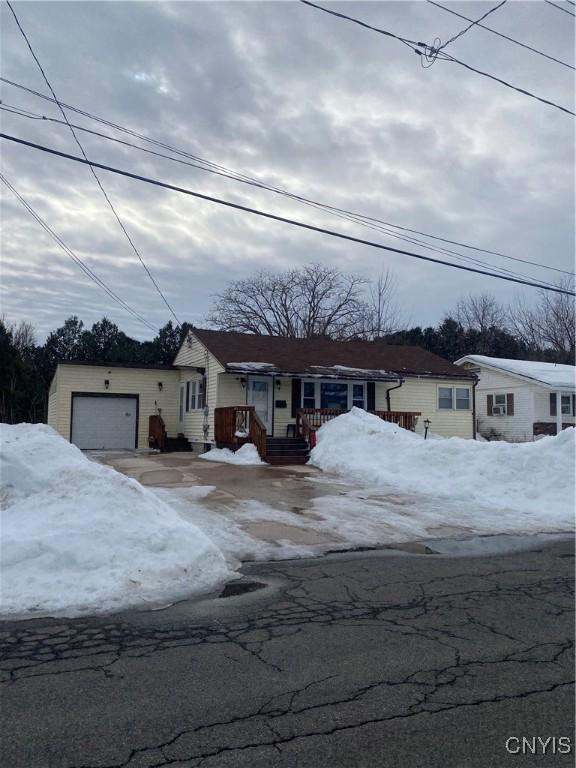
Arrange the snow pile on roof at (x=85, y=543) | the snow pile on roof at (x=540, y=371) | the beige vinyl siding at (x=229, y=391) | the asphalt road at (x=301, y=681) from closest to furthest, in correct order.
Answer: the asphalt road at (x=301, y=681), the snow pile on roof at (x=85, y=543), the beige vinyl siding at (x=229, y=391), the snow pile on roof at (x=540, y=371)

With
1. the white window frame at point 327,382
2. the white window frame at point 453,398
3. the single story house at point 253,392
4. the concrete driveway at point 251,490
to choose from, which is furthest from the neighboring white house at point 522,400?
the concrete driveway at point 251,490

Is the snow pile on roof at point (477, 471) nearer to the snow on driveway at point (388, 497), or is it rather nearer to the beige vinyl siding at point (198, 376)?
the snow on driveway at point (388, 497)

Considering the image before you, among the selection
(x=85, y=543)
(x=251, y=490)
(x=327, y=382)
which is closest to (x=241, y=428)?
(x=327, y=382)

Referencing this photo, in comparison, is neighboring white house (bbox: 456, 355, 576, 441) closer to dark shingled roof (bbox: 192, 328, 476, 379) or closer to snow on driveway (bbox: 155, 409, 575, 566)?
dark shingled roof (bbox: 192, 328, 476, 379)

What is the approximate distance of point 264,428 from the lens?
1994 cm

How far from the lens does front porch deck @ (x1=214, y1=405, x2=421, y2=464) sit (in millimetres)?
20094

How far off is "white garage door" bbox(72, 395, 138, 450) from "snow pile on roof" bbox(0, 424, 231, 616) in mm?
17832

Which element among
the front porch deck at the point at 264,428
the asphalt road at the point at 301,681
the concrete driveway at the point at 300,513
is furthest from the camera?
the front porch deck at the point at 264,428

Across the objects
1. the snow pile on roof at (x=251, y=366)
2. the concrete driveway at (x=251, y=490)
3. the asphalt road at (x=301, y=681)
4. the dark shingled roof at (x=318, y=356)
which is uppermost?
the dark shingled roof at (x=318, y=356)

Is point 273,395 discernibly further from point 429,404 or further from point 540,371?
point 540,371

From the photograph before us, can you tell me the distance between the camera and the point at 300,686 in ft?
14.0

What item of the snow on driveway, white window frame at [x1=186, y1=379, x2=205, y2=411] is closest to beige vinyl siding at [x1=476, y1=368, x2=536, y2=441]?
the snow on driveway

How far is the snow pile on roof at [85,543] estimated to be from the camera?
241 inches

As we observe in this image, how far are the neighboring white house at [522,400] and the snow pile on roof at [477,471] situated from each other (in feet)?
52.0
